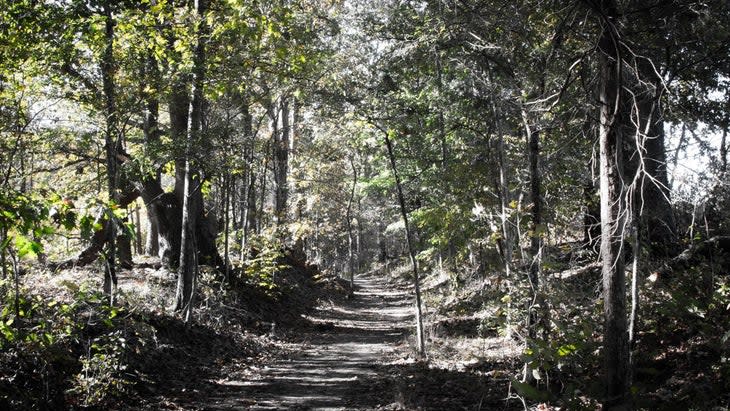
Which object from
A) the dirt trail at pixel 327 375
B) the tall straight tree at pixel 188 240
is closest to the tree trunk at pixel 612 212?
the dirt trail at pixel 327 375

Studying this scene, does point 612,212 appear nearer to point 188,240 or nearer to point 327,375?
point 327,375

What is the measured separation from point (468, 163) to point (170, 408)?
981 centimetres

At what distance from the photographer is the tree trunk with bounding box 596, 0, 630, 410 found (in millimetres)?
5121

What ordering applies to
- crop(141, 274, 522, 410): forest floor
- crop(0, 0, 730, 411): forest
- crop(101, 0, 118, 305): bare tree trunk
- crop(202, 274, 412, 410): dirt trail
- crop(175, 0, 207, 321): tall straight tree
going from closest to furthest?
1. crop(0, 0, 730, 411): forest
2. crop(141, 274, 522, 410): forest floor
3. crop(202, 274, 412, 410): dirt trail
4. crop(101, 0, 118, 305): bare tree trunk
5. crop(175, 0, 207, 321): tall straight tree

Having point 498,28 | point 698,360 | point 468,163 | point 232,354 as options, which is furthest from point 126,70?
point 698,360

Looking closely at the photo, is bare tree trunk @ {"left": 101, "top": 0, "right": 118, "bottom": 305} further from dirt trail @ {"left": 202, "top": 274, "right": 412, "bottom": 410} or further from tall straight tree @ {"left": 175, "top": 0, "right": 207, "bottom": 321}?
dirt trail @ {"left": 202, "top": 274, "right": 412, "bottom": 410}

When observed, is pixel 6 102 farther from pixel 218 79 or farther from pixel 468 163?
pixel 468 163

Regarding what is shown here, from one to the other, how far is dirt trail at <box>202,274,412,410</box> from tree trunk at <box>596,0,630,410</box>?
10.4ft

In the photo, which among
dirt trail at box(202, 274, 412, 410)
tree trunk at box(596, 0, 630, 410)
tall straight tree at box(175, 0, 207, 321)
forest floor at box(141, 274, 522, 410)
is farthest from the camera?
tall straight tree at box(175, 0, 207, 321)

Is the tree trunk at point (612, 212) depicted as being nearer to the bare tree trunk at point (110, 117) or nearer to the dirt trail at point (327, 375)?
the dirt trail at point (327, 375)

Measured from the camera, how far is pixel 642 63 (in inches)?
339

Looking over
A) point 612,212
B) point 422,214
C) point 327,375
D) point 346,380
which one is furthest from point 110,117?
point 422,214

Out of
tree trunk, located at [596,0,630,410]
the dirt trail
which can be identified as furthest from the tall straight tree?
tree trunk, located at [596,0,630,410]

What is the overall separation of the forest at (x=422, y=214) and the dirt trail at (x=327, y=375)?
8 cm
